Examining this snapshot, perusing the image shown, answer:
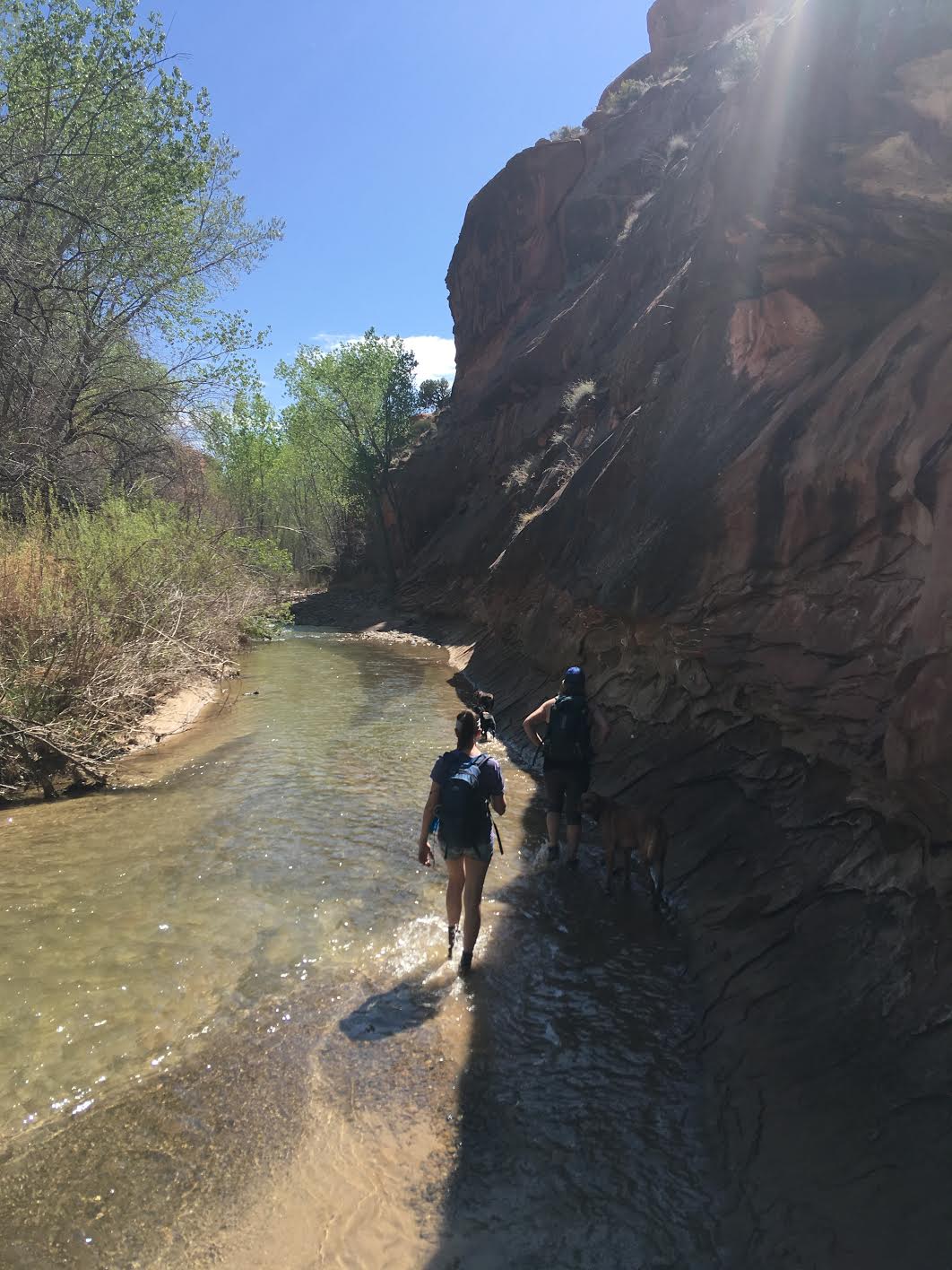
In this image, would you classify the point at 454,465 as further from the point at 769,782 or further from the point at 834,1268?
the point at 834,1268

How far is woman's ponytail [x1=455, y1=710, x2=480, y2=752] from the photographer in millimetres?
5777

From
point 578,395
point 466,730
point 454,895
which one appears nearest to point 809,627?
point 466,730

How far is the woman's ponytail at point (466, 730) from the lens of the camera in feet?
19.0

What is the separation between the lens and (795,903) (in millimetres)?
5359

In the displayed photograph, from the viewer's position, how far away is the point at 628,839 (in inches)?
277

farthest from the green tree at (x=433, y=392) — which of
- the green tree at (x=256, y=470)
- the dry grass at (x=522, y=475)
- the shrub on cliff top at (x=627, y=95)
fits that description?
the dry grass at (x=522, y=475)

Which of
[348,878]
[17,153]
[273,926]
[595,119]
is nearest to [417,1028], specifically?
[273,926]

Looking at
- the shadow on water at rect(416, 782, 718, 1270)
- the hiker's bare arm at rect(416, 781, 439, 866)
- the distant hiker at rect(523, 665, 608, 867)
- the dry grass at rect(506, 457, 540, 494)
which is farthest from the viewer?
the dry grass at rect(506, 457, 540, 494)

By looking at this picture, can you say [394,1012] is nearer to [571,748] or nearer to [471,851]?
[471,851]

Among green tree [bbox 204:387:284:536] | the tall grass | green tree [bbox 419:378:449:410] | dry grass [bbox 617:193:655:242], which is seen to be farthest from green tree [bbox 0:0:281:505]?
green tree [bbox 419:378:449:410]

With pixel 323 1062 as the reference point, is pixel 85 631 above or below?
above

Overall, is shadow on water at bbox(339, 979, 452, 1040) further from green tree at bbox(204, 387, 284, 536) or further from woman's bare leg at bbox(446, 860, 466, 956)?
green tree at bbox(204, 387, 284, 536)

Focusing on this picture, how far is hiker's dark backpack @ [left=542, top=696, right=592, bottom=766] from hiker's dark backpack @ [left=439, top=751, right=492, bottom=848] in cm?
220

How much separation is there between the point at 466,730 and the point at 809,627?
3190 mm
